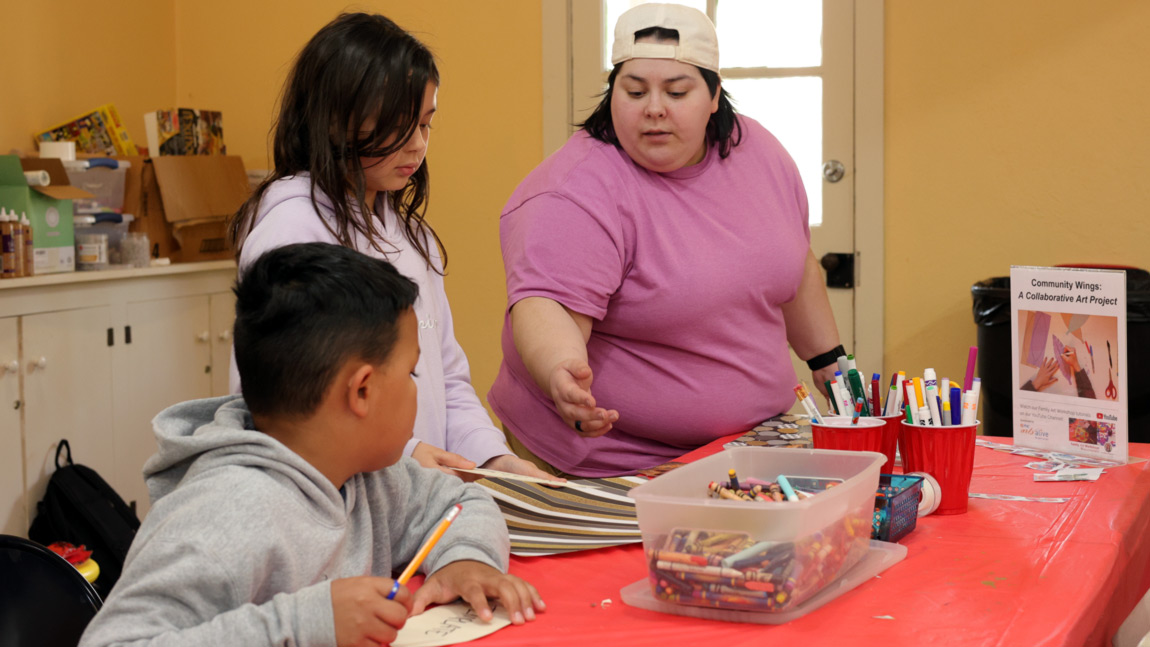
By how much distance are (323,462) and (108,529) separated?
6.97 feet

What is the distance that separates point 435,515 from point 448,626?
193 millimetres

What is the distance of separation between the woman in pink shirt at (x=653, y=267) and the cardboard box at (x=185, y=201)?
1953mm

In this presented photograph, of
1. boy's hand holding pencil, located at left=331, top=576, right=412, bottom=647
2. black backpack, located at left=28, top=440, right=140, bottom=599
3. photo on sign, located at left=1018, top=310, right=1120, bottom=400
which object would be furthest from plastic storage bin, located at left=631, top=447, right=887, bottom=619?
black backpack, located at left=28, top=440, right=140, bottom=599

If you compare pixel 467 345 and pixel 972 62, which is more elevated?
pixel 972 62

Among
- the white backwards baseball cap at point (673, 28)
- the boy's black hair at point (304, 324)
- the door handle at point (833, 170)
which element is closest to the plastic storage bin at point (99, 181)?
the white backwards baseball cap at point (673, 28)

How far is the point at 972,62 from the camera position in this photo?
3.23 m

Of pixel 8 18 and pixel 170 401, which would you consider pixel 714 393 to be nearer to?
pixel 170 401

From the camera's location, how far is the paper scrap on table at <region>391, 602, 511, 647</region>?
99 cm

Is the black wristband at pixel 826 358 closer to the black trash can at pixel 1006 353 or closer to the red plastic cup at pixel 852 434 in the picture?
the red plastic cup at pixel 852 434

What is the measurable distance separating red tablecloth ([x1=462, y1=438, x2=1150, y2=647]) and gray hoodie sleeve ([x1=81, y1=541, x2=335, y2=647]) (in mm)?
191

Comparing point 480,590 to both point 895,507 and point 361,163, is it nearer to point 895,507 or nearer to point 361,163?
point 895,507

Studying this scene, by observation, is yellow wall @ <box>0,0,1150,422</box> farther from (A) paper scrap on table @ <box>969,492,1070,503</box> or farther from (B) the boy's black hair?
(B) the boy's black hair

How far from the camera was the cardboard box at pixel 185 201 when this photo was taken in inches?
134

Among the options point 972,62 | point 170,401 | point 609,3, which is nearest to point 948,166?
point 972,62
